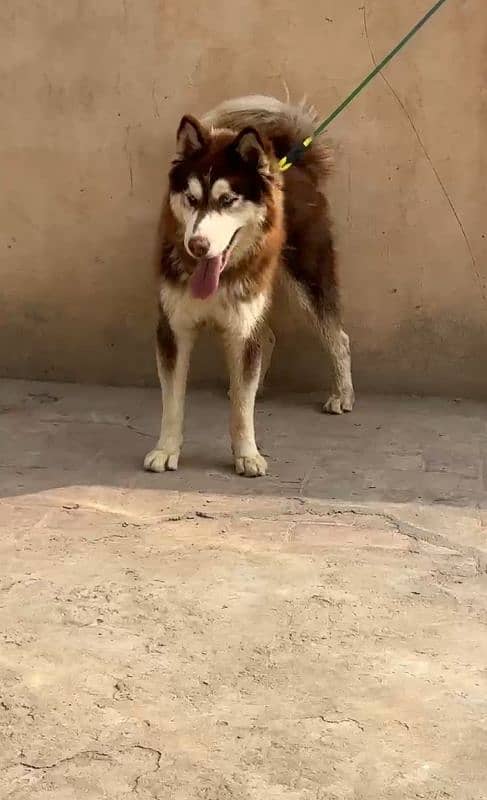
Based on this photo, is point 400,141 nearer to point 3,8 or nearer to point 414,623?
point 3,8

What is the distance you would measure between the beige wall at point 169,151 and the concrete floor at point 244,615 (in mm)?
656

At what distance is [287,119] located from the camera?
4594 mm

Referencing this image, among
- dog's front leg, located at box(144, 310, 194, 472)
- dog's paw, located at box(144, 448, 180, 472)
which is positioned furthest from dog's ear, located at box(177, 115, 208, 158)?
dog's paw, located at box(144, 448, 180, 472)

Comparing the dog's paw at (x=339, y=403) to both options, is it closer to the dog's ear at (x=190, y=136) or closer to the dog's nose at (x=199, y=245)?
the dog's nose at (x=199, y=245)

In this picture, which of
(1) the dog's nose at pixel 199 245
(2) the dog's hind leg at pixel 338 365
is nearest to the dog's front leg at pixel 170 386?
(1) the dog's nose at pixel 199 245

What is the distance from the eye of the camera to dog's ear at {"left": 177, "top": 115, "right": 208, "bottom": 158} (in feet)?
12.6

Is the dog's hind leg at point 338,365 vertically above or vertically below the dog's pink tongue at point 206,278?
below

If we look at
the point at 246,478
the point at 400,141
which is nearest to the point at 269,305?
the point at 246,478

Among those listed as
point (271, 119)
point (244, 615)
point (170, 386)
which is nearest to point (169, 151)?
point (271, 119)

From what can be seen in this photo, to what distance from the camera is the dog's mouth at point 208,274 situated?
12.7 feet

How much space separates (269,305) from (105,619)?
186cm

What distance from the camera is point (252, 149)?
A: 3809 millimetres

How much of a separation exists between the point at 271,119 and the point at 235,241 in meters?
0.91

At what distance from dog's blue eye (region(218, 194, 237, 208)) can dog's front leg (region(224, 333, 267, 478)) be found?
0.56 metres
